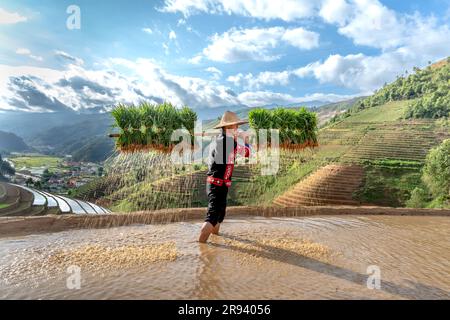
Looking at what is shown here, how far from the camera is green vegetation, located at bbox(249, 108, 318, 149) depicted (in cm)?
732

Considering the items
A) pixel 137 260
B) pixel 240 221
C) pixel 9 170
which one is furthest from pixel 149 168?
pixel 9 170

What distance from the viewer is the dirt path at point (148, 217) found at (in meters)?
4.80

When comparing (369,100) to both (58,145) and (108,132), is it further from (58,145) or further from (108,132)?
(108,132)

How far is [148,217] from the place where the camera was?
5516 mm

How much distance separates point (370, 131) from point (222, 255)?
4022cm

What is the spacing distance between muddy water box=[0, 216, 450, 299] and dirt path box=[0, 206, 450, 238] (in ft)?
0.80

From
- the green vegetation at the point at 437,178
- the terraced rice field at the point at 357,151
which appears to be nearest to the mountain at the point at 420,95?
the terraced rice field at the point at 357,151

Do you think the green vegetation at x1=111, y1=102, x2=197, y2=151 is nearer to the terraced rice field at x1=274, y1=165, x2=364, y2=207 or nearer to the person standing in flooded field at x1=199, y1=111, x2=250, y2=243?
the person standing in flooded field at x1=199, y1=111, x2=250, y2=243

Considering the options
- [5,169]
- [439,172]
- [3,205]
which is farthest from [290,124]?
[5,169]

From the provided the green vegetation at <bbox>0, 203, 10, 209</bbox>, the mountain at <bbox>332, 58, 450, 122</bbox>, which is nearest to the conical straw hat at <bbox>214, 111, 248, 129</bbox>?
the green vegetation at <bbox>0, 203, 10, 209</bbox>

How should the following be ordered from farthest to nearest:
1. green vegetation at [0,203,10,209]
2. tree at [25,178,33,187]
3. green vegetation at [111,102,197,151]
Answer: tree at [25,178,33,187] → green vegetation at [0,203,10,209] → green vegetation at [111,102,197,151]

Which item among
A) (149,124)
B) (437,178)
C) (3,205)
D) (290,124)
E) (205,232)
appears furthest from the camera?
(3,205)

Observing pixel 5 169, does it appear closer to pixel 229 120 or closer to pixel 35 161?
pixel 35 161

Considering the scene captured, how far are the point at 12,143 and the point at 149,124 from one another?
8482 centimetres
